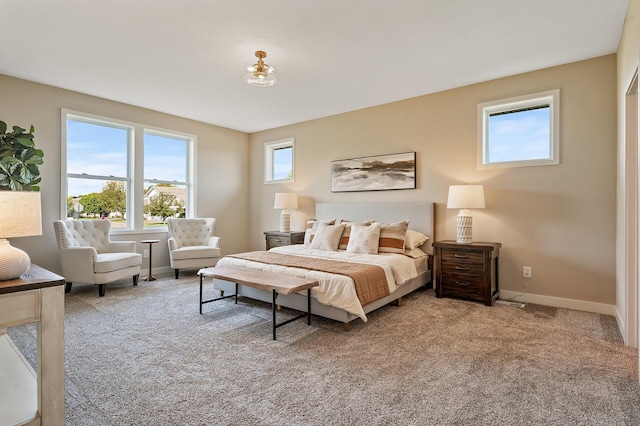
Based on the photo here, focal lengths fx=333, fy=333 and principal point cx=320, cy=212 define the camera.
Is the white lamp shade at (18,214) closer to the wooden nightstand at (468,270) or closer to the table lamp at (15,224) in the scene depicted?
the table lamp at (15,224)

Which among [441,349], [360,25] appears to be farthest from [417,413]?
[360,25]

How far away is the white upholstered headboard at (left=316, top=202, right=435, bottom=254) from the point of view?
4.54 meters

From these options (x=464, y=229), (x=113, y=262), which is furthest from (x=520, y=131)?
(x=113, y=262)

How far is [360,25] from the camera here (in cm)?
293

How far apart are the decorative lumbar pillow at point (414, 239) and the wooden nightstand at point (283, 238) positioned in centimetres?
193

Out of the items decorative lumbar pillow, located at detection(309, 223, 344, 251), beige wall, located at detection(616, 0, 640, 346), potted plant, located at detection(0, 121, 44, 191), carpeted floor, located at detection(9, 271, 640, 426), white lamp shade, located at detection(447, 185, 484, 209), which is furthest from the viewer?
decorative lumbar pillow, located at detection(309, 223, 344, 251)

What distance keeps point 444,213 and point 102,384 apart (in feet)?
13.3

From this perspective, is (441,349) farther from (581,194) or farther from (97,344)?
(97,344)

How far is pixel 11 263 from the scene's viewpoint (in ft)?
4.82

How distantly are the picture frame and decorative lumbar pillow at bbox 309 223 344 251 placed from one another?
1039mm

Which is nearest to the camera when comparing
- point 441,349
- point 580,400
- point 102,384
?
point 580,400

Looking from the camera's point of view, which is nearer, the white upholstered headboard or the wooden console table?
the wooden console table

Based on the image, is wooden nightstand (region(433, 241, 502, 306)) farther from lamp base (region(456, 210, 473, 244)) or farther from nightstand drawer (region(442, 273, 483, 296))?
lamp base (region(456, 210, 473, 244))

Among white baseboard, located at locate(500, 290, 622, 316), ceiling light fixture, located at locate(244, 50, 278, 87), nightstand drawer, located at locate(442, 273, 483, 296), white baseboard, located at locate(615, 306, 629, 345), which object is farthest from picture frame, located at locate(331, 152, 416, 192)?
white baseboard, located at locate(615, 306, 629, 345)
